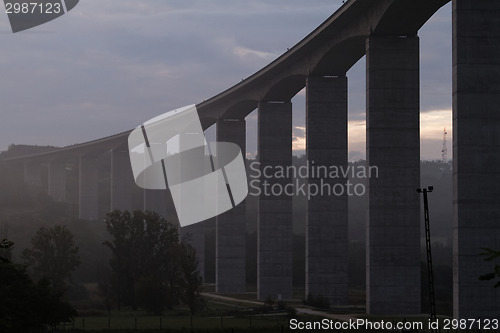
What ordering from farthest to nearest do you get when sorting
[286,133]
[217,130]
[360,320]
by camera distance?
[217,130]
[286,133]
[360,320]

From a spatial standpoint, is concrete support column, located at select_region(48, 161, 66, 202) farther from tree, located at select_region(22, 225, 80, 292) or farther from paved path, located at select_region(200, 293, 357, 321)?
paved path, located at select_region(200, 293, 357, 321)

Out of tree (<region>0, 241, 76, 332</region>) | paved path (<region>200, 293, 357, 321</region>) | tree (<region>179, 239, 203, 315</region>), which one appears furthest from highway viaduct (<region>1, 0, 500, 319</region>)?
tree (<region>0, 241, 76, 332</region>)

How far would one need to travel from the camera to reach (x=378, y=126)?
59.0 metres

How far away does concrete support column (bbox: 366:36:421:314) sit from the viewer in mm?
58750

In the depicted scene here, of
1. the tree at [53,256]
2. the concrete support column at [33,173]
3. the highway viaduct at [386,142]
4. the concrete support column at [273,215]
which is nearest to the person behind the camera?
the highway viaduct at [386,142]

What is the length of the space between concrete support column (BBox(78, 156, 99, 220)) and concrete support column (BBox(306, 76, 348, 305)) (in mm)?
88862

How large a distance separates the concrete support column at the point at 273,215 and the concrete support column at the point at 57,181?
9711cm

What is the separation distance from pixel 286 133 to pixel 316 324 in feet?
103

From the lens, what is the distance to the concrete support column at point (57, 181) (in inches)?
6900

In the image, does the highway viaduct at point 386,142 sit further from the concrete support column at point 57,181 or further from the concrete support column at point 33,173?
the concrete support column at point 33,173
